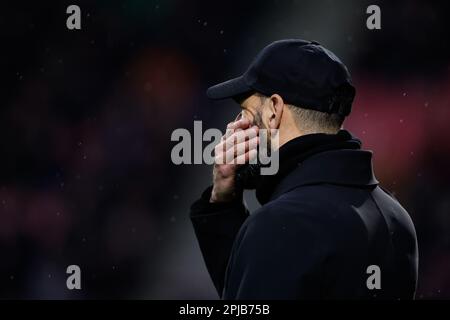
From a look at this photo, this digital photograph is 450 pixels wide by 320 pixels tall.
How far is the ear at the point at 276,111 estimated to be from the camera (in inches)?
84.2

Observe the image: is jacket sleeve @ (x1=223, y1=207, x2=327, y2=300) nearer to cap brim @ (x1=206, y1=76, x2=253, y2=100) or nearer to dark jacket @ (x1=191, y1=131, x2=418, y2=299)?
dark jacket @ (x1=191, y1=131, x2=418, y2=299)

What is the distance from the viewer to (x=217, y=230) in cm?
230

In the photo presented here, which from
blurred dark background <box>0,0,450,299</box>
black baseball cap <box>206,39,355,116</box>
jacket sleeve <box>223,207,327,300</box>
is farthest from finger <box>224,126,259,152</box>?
blurred dark background <box>0,0,450,299</box>

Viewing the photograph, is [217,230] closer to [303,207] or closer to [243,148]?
[243,148]

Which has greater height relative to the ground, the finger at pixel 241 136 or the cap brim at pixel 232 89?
the cap brim at pixel 232 89

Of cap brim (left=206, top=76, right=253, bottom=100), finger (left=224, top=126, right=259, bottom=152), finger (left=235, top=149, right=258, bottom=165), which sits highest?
cap brim (left=206, top=76, right=253, bottom=100)

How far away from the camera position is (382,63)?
25.1 ft

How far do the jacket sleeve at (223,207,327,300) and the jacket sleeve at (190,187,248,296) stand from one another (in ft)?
1.51

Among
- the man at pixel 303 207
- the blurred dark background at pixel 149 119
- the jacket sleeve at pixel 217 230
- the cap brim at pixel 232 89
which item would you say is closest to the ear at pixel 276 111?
the man at pixel 303 207

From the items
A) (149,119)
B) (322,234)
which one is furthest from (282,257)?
(149,119)

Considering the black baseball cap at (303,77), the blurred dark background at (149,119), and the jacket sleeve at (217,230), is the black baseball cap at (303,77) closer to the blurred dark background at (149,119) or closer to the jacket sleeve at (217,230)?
the jacket sleeve at (217,230)

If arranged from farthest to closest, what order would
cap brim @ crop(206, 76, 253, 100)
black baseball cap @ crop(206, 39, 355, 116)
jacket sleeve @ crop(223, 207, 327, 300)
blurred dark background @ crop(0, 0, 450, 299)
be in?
blurred dark background @ crop(0, 0, 450, 299) < cap brim @ crop(206, 76, 253, 100) < black baseball cap @ crop(206, 39, 355, 116) < jacket sleeve @ crop(223, 207, 327, 300)

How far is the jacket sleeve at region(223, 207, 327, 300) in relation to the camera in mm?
1774

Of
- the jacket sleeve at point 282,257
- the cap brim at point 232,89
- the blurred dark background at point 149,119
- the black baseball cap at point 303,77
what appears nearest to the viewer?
the jacket sleeve at point 282,257
